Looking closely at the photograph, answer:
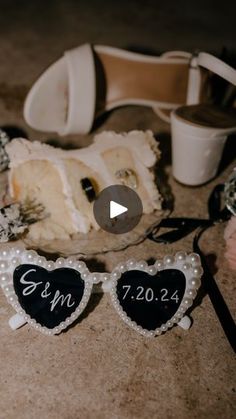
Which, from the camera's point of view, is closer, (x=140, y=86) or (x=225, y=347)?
(x=225, y=347)

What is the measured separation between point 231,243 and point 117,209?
230mm

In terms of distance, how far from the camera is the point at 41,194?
83 cm

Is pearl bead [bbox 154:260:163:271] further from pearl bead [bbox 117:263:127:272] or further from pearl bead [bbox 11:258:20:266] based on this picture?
pearl bead [bbox 11:258:20:266]

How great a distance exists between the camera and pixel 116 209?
78 centimetres

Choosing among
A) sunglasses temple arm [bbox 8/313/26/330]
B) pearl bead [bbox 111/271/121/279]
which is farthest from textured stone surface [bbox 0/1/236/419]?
pearl bead [bbox 111/271/121/279]

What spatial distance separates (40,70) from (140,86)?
14.7 inches

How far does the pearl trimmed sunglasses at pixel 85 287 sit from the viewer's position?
625mm

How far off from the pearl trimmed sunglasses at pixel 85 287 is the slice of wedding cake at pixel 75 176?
186 millimetres

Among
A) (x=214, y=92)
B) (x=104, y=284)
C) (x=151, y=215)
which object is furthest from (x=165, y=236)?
(x=214, y=92)

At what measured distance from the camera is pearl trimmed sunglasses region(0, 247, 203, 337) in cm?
62

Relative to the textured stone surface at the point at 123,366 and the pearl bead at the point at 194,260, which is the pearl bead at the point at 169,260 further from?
the textured stone surface at the point at 123,366

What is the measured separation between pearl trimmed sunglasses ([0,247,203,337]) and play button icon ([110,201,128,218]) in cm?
17

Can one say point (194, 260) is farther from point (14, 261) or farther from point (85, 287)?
point (14, 261)

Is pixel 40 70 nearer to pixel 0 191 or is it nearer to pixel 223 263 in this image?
pixel 0 191
